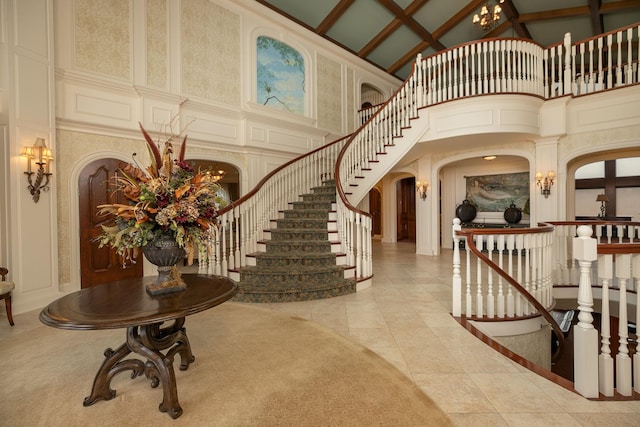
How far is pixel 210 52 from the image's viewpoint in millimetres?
5816

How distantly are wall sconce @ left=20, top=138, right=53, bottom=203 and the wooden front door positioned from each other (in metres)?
0.53

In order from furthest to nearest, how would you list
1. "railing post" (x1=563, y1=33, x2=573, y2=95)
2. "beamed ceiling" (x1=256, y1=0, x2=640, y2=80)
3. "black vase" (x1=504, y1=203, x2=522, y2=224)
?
1. "black vase" (x1=504, y1=203, x2=522, y2=224)
2. "beamed ceiling" (x1=256, y1=0, x2=640, y2=80)
3. "railing post" (x1=563, y1=33, x2=573, y2=95)

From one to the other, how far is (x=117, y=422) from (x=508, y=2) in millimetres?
10867

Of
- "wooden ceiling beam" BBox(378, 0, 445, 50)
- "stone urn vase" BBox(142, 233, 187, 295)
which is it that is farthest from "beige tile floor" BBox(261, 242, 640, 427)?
"wooden ceiling beam" BBox(378, 0, 445, 50)

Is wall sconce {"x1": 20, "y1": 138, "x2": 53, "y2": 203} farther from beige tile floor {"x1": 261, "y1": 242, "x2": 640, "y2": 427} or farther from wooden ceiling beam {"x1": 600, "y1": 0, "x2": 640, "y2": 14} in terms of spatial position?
wooden ceiling beam {"x1": 600, "y1": 0, "x2": 640, "y2": 14}

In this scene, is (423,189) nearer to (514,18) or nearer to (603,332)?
(514,18)

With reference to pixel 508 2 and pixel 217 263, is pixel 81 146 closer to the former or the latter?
pixel 217 263

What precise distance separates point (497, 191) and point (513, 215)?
36.2 inches

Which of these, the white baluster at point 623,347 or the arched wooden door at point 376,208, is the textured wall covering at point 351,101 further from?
the white baluster at point 623,347

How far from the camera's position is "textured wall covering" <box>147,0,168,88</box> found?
16.4ft

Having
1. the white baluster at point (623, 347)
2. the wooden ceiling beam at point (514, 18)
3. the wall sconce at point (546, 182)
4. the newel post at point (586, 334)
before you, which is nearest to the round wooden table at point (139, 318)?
the newel post at point (586, 334)

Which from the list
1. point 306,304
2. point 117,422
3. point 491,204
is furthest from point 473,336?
point 491,204

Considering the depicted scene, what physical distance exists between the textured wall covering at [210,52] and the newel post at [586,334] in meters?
6.10

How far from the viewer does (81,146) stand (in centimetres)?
434
